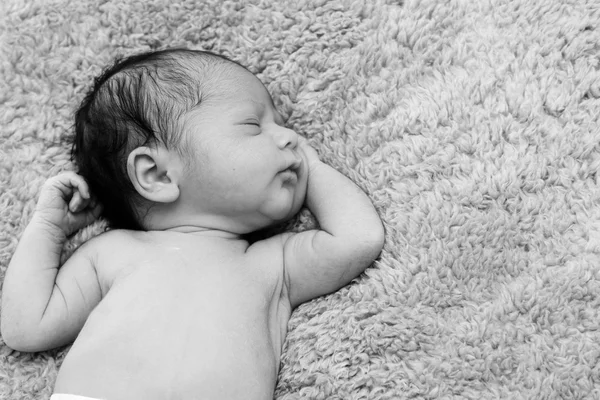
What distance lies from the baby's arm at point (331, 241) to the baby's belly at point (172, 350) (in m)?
0.15

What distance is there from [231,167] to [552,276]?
2.29ft

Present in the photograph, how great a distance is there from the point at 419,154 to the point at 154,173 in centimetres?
58

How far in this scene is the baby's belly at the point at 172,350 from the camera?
1.42 meters

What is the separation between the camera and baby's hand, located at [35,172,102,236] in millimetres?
1659

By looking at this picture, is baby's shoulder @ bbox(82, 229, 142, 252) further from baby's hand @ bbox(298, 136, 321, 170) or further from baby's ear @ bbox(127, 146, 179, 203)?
baby's hand @ bbox(298, 136, 321, 170)

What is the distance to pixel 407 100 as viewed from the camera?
168 centimetres

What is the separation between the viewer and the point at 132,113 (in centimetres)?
158

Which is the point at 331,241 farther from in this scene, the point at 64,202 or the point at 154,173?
the point at 64,202

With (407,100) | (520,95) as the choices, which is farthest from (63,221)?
(520,95)

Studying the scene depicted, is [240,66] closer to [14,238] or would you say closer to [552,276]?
[14,238]

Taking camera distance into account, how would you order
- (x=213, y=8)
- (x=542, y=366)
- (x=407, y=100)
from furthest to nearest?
1. (x=213, y=8)
2. (x=407, y=100)
3. (x=542, y=366)

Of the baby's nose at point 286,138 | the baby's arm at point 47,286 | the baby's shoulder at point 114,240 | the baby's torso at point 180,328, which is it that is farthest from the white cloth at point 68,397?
the baby's nose at point 286,138

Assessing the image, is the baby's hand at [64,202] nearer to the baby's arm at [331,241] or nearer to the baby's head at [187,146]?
the baby's head at [187,146]

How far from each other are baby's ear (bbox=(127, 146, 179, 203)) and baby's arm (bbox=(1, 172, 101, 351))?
0.52 feet
